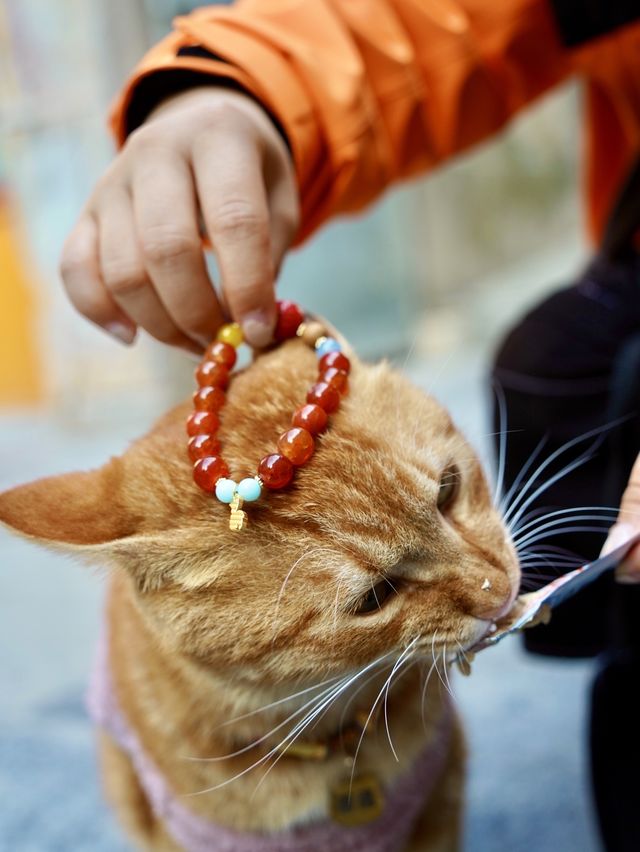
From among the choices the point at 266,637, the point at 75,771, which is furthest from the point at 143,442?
the point at 75,771

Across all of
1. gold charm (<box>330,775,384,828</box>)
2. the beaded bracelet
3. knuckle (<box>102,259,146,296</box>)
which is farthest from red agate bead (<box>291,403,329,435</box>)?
gold charm (<box>330,775,384,828</box>)

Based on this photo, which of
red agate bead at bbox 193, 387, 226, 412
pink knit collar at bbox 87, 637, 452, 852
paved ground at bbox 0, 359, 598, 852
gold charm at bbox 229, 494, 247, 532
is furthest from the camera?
paved ground at bbox 0, 359, 598, 852

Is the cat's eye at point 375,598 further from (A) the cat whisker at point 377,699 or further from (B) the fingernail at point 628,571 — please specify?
(B) the fingernail at point 628,571

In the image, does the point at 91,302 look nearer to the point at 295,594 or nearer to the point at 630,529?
the point at 295,594

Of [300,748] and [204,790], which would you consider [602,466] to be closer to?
[300,748]

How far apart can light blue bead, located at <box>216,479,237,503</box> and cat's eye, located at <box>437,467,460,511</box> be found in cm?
22

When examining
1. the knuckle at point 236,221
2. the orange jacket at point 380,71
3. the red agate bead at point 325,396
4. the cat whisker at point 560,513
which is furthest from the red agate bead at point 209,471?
the orange jacket at point 380,71

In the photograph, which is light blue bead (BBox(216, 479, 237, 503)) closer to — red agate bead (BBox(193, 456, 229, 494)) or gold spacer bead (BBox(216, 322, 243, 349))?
red agate bead (BBox(193, 456, 229, 494))

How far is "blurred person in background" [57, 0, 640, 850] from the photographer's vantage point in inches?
31.9

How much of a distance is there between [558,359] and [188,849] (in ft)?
2.58

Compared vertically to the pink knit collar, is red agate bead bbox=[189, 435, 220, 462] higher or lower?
higher

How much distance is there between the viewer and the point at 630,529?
0.74 meters

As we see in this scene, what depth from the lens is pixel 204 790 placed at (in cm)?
90

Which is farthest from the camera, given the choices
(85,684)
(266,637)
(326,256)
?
(326,256)
